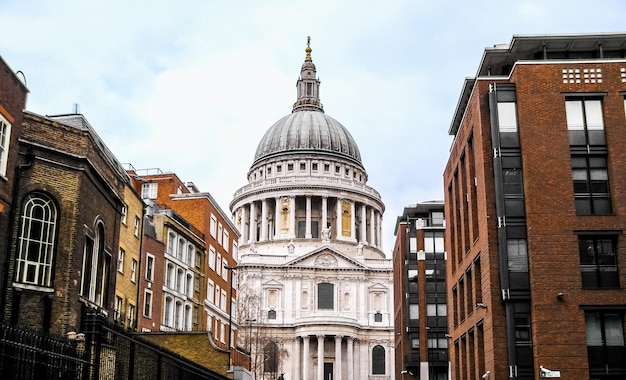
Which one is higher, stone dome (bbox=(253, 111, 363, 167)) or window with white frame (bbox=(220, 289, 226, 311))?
stone dome (bbox=(253, 111, 363, 167))

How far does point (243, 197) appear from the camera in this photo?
5871 inches

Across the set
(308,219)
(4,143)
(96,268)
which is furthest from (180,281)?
(308,219)

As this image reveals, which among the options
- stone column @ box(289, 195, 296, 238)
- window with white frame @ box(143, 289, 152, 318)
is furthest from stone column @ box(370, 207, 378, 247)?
window with white frame @ box(143, 289, 152, 318)

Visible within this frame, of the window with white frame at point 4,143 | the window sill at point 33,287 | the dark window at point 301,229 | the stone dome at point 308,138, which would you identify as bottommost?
the window sill at point 33,287

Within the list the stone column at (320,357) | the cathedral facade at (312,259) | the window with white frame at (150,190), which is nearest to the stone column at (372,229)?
the cathedral facade at (312,259)

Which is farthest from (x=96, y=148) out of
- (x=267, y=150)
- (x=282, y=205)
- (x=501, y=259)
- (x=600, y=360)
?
(x=267, y=150)

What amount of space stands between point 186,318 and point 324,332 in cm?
6513

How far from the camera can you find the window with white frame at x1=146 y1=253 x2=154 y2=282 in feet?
164

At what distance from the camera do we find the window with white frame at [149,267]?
49969 mm

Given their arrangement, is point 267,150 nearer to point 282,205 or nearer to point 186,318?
point 282,205

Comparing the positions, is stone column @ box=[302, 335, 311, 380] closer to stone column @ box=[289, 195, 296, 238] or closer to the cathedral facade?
the cathedral facade

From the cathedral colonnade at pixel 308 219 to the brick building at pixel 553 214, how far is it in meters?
100

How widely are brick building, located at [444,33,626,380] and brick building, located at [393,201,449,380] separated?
23.1 metres

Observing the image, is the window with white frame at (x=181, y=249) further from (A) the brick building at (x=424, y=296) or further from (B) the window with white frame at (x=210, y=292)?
(A) the brick building at (x=424, y=296)
